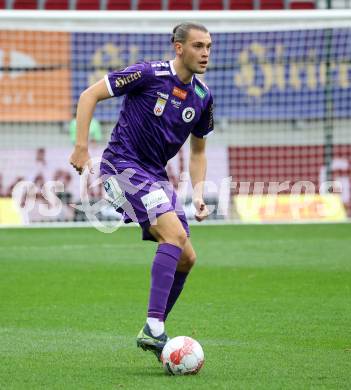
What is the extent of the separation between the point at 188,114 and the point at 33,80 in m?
16.2

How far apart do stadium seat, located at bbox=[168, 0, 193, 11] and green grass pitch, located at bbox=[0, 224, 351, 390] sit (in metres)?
12.9

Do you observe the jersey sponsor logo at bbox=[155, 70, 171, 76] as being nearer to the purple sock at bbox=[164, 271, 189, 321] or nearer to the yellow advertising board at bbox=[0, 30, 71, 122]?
the purple sock at bbox=[164, 271, 189, 321]

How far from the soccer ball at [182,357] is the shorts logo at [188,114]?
1504mm

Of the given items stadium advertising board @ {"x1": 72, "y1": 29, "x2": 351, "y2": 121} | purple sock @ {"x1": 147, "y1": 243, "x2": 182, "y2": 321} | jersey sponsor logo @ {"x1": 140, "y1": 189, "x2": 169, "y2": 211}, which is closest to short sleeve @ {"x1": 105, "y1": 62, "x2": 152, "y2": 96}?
jersey sponsor logo @ {"x1": 140, "y1": 189, "x2": 169, "y2": 211}

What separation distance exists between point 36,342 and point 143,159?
4.86 feet

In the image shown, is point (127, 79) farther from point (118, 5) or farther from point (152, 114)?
point (118, 5)

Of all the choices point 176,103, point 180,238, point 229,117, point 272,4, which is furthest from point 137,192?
point 272,4

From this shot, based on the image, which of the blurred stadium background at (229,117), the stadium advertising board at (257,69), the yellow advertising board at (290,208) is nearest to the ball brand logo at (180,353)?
the yellow advertising board at (290,208)

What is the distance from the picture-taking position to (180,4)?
2661 cm

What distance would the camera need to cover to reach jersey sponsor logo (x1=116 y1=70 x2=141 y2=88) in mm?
6156

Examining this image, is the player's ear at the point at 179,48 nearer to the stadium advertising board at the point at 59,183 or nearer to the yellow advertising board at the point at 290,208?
the stadium advertising board at the point at 59,183

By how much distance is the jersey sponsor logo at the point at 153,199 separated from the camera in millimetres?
6020

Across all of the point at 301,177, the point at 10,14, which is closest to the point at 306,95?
the point at 301,177

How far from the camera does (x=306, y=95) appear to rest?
22.3m
